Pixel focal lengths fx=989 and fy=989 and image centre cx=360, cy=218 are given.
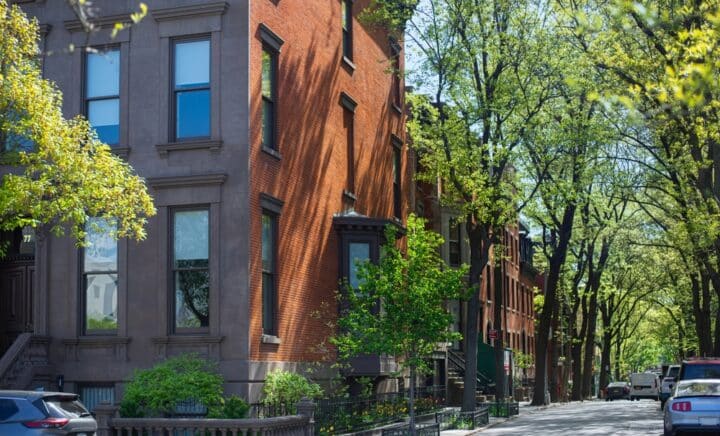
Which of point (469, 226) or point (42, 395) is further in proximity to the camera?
point (469, 226)

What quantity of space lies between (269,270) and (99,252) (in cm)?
415

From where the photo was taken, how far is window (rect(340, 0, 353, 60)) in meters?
31.9

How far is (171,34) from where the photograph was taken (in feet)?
77.9

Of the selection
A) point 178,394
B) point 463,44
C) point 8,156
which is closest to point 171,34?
point 8,156

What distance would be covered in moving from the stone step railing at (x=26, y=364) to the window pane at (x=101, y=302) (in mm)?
1138

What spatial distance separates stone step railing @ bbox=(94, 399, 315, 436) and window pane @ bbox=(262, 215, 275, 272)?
509cm

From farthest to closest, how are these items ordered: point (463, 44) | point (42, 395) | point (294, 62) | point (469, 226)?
point (469, 226) → point (463, 44) → point (294, 62) → point (42, 395)

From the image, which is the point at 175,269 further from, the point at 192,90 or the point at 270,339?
the point at 192,90

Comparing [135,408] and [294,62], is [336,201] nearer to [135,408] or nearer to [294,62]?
[294,62]

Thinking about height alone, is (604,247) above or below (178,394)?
above

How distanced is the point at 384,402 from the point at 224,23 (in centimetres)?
1214

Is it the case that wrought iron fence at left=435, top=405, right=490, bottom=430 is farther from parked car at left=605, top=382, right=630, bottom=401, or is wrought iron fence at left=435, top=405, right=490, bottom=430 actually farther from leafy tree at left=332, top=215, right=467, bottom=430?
parked car at left=605, top=382, right=630, bottom=401

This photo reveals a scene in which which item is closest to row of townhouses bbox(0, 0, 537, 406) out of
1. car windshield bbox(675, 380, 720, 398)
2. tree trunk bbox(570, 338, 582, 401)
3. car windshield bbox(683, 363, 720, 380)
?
car windshield bbox(675, 380, 720, 398)

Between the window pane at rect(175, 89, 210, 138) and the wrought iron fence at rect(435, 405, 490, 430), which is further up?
the window pane at rect(175, 89, 210, 138)
